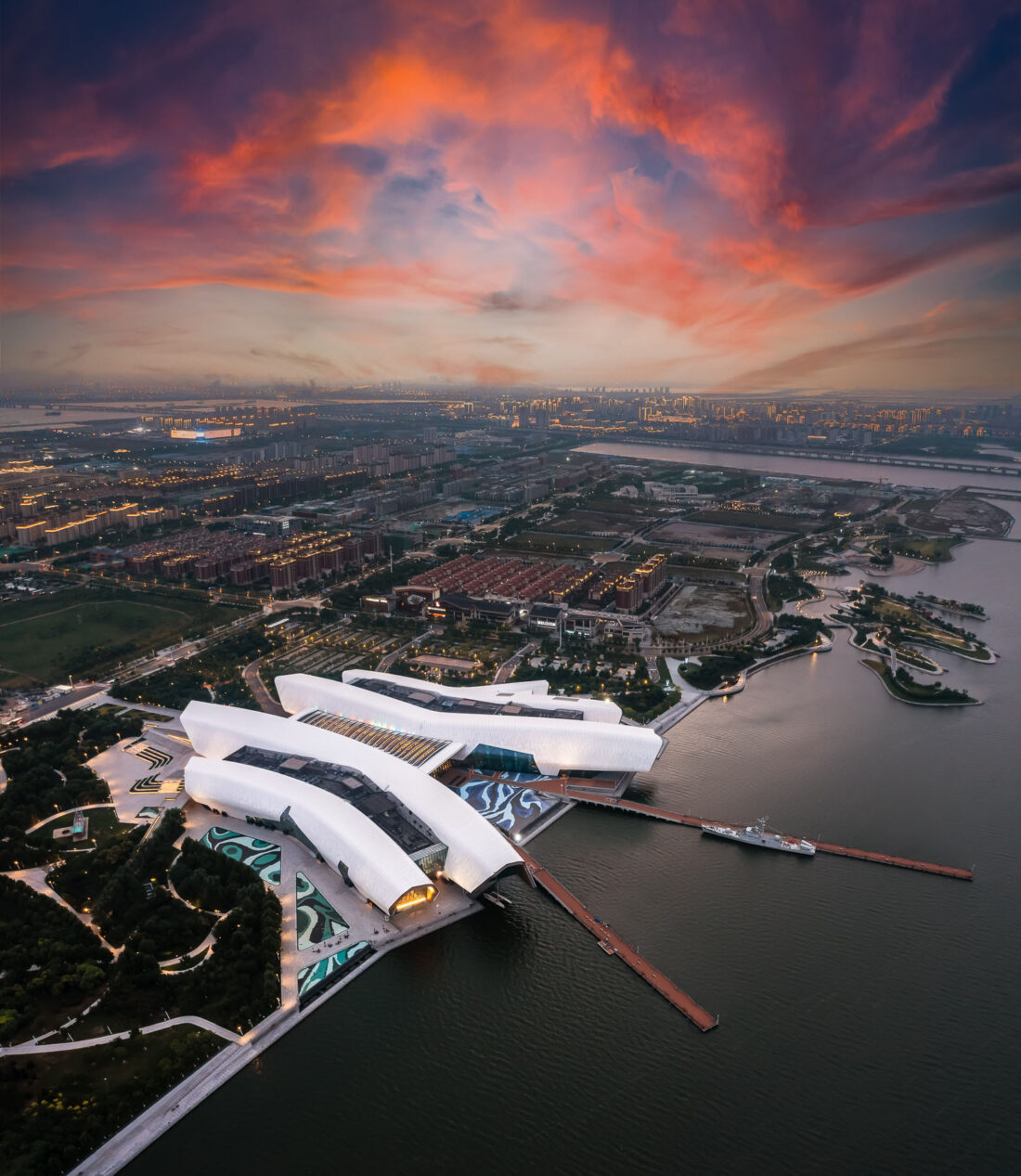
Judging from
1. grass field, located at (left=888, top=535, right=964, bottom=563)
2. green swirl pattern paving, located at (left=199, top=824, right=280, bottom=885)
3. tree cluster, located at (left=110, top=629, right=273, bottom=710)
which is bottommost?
A: grass field, located at (left=888, top=535, right=964, bottom=563)

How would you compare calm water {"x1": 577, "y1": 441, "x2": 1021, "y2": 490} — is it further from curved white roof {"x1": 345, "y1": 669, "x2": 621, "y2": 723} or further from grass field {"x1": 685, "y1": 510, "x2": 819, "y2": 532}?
curved white roof {"x1": 345, "y1": 669, "x2": 621, "y2": 723}

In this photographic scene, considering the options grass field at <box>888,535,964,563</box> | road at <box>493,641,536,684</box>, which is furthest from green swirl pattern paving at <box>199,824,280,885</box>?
grass field at <box>888,535,964,563</box>

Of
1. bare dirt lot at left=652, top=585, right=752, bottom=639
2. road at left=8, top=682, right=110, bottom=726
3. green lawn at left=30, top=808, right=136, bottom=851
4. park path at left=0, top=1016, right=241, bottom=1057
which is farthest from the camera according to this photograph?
bare dirt lot at left=652, top=585, right=752, bottom=639

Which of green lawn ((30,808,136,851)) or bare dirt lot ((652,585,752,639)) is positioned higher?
green lawn ((30,808,136,851))

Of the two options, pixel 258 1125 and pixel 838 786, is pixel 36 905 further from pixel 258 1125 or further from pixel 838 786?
pixel 838 786

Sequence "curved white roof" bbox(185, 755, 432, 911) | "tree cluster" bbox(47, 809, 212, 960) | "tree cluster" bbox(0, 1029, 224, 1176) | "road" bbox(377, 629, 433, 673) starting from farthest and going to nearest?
"road" bbox(377, 629, 433, 673)
"curved white roof" bbox(185, 755, 432, 911)
"tree cluster" bbox(47, 809, 212, 960)
"tree cluster" bbox(0, 1029, 224, 1176)

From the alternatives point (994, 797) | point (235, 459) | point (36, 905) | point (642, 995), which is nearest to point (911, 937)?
point (642, 995)

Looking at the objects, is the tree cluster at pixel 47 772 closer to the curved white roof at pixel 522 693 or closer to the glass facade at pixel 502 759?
the curved white roof at pixel 522 693
